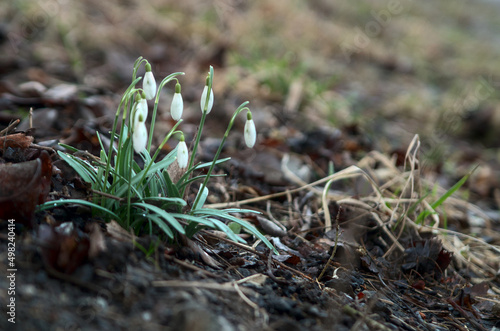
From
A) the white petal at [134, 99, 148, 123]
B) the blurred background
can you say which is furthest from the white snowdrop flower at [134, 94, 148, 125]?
the blurred background

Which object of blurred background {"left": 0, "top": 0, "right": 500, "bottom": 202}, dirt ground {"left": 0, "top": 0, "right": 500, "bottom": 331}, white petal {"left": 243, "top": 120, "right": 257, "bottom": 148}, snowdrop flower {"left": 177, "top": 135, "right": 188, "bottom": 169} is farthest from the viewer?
blurred background {"left": 0, "top": 0, "right": 500, "bottom": 202}

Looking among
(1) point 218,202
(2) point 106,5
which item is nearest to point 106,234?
(1) point 218,202

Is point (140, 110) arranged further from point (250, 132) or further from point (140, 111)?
point (250, 132)

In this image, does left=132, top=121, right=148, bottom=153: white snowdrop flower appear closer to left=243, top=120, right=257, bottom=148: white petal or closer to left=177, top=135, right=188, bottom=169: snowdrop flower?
left=177, top=135, right=188, bottom=169: snowdrop flower

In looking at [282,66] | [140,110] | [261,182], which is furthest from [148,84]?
[282,66]

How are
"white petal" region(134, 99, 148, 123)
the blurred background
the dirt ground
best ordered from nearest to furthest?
the dirt ground, "white petal" region(134, 99, 148, 123), the blurred background

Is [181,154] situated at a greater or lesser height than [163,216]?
greater

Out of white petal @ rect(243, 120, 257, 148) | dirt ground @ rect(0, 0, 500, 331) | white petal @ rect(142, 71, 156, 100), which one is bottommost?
dirt ground @ rect(0, 0, 500, 331)
